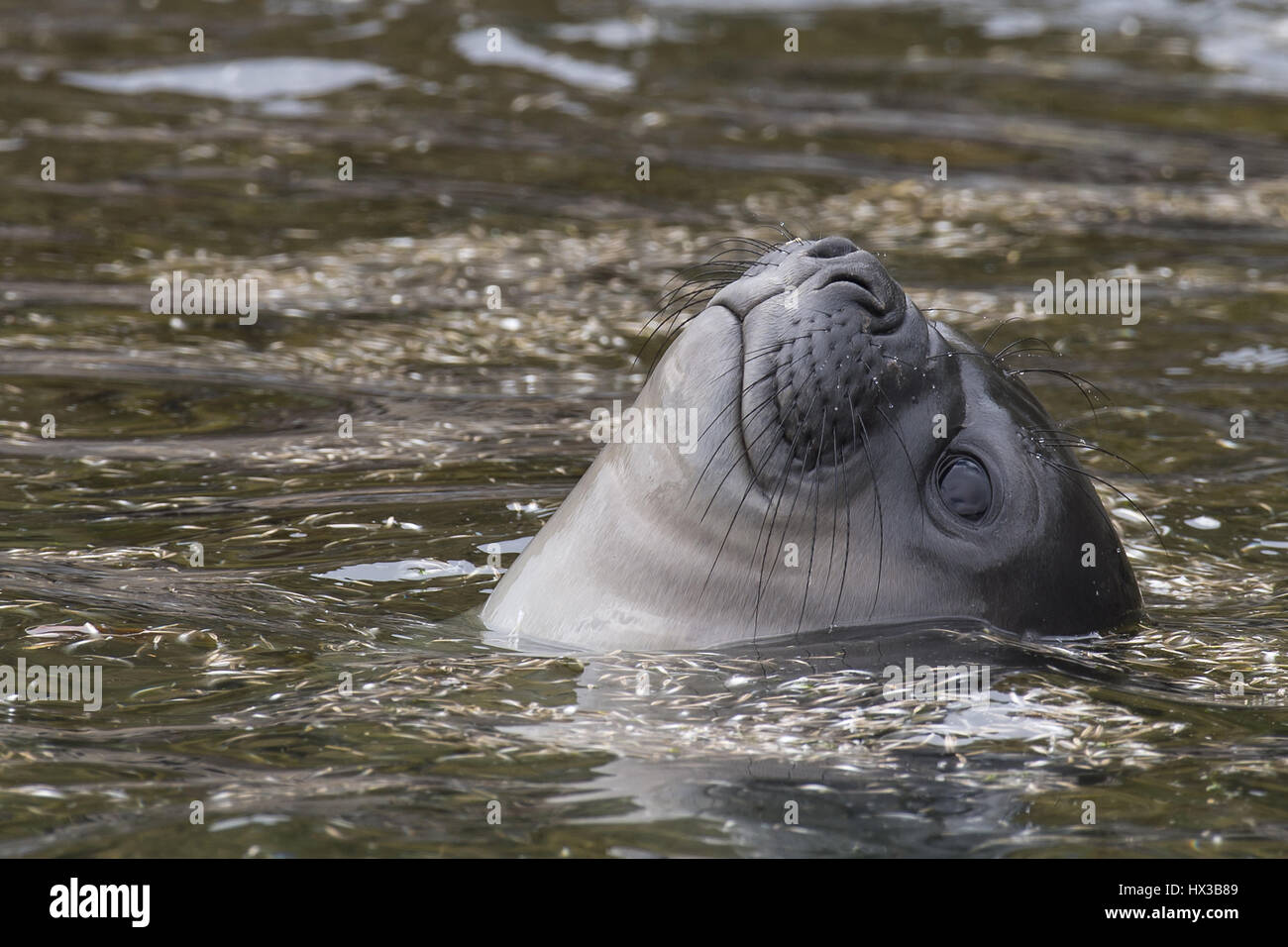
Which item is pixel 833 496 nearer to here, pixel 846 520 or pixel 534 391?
pixel 846 520

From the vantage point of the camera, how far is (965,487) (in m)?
4.98

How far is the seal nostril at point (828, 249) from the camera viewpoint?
16.9 ft

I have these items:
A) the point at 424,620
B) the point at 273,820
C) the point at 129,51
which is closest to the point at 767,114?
the point at 129,51

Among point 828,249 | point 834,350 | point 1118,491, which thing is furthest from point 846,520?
point 1118,491

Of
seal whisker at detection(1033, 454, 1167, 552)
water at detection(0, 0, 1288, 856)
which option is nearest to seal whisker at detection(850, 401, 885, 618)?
water at detection(0, 0, 1288, 856)

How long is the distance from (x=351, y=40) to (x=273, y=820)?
1190 centimetres

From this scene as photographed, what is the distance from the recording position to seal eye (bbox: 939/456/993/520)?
196 inches

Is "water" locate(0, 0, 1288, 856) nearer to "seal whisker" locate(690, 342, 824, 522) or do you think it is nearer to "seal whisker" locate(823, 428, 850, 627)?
"seal whisker" locate(823, 428, 850, 627)

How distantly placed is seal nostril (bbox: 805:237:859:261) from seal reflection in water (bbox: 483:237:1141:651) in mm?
11

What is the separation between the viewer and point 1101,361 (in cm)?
915

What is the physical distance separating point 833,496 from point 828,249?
663 millimetres

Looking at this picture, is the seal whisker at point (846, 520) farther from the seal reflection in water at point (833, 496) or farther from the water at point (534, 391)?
the water at point (534, 391)

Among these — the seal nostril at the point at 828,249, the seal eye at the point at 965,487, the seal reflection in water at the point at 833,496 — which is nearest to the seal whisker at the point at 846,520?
the seal reflection in water at the point at 833,496

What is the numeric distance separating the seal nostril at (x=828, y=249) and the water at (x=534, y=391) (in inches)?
39.3
